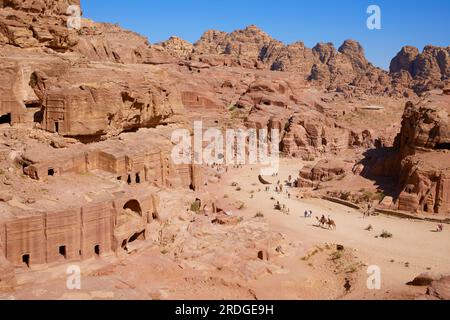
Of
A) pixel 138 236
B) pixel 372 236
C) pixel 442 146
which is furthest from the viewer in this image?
pixel 442 146

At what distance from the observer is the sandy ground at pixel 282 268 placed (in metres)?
17.0

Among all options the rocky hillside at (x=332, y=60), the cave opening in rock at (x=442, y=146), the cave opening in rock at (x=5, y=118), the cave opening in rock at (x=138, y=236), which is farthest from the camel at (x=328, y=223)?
the rocky hillside at (x=332, y=60)

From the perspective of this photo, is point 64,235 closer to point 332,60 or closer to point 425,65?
point 425,65

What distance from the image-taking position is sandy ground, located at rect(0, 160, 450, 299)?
55.8 ft

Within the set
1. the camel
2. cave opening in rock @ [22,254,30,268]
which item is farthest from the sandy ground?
cave opening in rock @ [22,254,30,268]

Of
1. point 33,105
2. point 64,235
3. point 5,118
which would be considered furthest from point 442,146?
point 5,118

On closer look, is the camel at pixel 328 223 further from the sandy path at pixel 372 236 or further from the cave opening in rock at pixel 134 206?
the cave opening in rock at pixel 134 206

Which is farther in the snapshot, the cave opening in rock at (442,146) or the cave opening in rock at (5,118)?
the cave opening in rock at (442,146)

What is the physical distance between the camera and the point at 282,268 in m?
21.4

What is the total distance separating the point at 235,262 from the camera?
21062 millimetres

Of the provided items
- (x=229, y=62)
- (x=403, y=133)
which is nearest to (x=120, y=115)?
(x=403, y=133)

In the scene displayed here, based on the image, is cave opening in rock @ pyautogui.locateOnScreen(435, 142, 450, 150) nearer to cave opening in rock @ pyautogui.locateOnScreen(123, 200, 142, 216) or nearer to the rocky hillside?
cave opening in rock @ pyautogui.locateOnScreen(123, 200, 142, 216)
